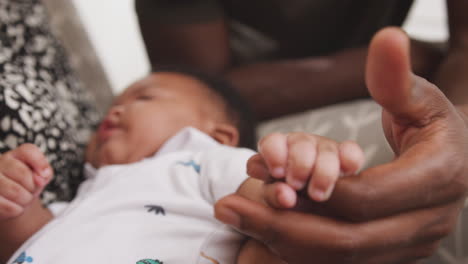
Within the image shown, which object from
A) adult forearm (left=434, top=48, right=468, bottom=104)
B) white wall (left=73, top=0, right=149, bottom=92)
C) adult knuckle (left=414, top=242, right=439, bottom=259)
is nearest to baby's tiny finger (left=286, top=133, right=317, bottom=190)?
adult knuckle (left=414, top=242, right=439, bottom=259)

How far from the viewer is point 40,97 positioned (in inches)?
26.8

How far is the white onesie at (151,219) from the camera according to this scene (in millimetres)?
537

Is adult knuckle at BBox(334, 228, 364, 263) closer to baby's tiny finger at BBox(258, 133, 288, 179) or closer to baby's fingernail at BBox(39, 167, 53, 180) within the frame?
baby's tiny finger at BBox(258, 133, 288, 179)

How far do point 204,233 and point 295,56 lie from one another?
87 cm

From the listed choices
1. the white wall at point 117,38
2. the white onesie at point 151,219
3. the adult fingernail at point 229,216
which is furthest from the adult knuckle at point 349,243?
the white wall at point 117,38

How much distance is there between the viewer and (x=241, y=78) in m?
1.08

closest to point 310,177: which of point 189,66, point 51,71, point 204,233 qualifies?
point 204,233

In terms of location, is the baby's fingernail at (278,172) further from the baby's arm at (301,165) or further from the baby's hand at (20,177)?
the baby's hand at (20,177)

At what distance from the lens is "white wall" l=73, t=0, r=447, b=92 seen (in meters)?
1.95

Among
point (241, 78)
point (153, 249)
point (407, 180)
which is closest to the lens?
point (407, 180)

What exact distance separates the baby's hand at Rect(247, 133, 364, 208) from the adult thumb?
0.06 metres

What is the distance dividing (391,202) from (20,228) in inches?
22.8

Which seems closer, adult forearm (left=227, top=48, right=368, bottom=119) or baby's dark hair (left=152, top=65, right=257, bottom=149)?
baby's dark hair (left=152, top=65, right=257, bottom=149)

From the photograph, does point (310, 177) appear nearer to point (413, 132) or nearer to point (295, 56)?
point (413, 132)
